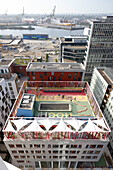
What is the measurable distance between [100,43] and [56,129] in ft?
191

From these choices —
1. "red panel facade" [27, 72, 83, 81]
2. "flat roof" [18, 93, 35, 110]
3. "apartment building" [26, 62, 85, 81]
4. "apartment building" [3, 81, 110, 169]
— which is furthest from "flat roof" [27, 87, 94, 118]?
"apartment building" [26, 62, 85, 81]

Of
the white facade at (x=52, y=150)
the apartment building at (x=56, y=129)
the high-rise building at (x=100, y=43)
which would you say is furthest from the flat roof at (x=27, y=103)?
the high-rise building at (x=100, y=43)

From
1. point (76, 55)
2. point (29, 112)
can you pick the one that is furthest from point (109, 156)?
point (76, 55)

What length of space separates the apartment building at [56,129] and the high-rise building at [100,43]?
110 ft

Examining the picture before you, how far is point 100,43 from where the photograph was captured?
6500 centimetres

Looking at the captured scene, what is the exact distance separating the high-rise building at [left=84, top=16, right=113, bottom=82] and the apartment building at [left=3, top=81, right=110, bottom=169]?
33.4 metres

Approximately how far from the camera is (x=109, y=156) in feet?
148

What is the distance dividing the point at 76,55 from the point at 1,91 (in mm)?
65391

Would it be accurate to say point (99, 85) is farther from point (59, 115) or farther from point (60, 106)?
point (59, 115)

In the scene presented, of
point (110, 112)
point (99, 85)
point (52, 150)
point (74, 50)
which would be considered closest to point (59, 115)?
point (52, 150)

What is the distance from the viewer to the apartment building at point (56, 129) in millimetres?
29816

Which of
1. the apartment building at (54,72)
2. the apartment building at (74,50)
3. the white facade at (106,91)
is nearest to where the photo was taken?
the white facade at (106,91)

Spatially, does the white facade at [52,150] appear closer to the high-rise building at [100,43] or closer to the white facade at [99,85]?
the white facade at [99,85]

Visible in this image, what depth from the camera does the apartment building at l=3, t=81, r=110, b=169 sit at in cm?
2982
